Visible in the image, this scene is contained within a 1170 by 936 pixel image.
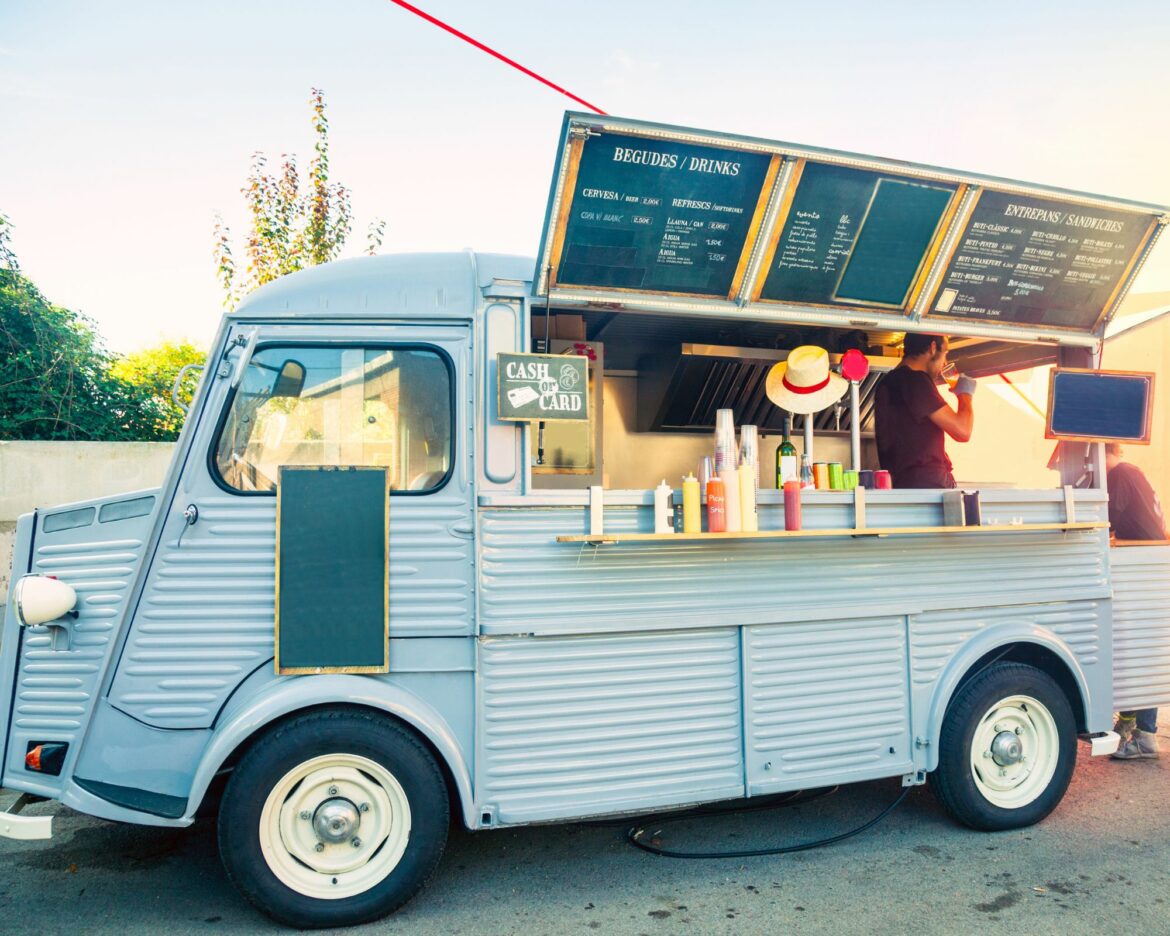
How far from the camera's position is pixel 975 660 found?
4.34m

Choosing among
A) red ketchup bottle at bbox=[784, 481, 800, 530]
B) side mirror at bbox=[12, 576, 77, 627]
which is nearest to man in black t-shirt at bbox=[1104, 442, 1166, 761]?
red ketchup bottle at bbox=[784, 481, 800, 530]

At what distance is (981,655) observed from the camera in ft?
14.3

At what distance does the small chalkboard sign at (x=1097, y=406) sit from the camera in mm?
4770

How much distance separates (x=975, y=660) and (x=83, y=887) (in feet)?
14.3

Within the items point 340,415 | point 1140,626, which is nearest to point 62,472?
point 340,415

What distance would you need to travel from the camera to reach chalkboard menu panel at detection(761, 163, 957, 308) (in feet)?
13.5

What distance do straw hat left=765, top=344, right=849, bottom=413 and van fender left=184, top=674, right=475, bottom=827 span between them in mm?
2642

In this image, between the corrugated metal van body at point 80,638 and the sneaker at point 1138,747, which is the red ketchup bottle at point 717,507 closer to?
the corrugated metal van body at point 80,638

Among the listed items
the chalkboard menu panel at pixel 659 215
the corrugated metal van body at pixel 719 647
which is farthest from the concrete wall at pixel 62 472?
the chalkboard menu panel at pixel 659 215

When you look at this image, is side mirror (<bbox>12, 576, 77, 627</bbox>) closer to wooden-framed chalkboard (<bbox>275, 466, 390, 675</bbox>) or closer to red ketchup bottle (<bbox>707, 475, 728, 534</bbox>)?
wooden-framed chalkboard (<bbox>275, 466, 390, 675</bbox>)

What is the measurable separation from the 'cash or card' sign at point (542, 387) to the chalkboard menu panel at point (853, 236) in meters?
1.13

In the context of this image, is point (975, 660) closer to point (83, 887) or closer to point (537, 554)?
point (537, 554)

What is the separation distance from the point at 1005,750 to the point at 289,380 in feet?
13.1

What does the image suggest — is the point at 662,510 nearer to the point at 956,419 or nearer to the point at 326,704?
the point at 326,704
